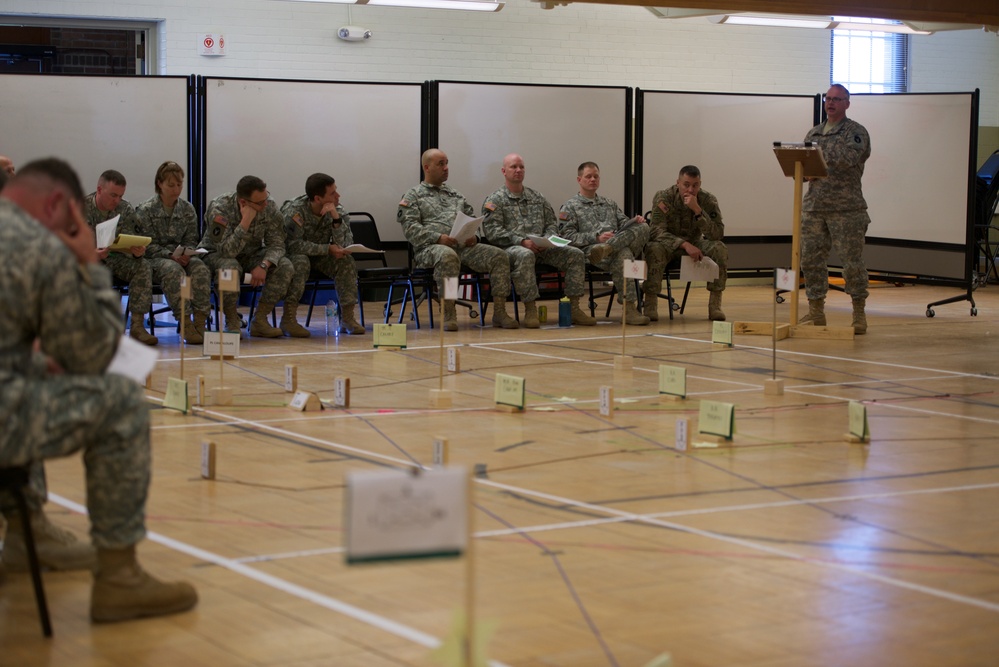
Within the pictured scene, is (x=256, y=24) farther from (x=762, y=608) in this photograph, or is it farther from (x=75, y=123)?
(x=762, y=608)

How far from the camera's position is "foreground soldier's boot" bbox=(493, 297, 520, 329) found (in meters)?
10.0

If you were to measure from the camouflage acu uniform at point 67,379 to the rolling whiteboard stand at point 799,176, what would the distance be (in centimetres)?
656

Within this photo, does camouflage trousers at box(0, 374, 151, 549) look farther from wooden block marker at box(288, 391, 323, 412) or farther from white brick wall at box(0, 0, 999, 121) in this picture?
white brick wall at box(0, 0, 999, 121)

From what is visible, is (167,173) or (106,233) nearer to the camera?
(106,233)

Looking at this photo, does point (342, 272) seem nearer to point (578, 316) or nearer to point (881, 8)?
point (578, 316)

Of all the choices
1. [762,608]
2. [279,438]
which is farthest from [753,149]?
[762,608]

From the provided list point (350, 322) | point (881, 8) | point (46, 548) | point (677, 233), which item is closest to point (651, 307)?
point (677, 233)

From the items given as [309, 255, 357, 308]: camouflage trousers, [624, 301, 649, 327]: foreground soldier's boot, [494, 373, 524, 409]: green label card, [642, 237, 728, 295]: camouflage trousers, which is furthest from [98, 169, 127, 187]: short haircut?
[642, 237, 728, 295]: camouflage trousers

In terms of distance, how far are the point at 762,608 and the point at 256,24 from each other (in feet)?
35.2

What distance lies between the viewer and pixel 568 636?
2.96 m

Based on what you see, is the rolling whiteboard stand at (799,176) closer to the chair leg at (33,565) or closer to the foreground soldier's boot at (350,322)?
the foreground soldier's boot at (350,322)

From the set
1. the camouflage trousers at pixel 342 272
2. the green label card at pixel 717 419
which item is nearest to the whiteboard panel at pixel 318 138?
the camouflage trousers at pixel 342 272

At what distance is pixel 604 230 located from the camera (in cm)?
1057

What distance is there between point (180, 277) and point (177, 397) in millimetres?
3113
